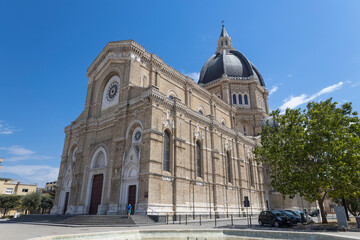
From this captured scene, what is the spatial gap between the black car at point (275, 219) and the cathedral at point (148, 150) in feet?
24.4

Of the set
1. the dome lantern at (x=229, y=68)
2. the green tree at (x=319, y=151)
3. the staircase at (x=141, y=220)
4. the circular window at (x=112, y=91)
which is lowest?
the staircase at (x=141, y=220)

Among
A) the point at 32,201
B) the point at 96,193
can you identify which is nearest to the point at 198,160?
the point at 96,193

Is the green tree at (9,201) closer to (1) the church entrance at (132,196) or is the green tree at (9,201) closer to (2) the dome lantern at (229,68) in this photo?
(1) the church entrance at (132,196)

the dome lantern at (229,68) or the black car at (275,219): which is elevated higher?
the dome lantern at (229,68)

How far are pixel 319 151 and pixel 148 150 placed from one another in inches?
550

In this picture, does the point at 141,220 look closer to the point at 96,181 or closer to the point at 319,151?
the point at 96,181

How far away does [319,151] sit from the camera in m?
18.2

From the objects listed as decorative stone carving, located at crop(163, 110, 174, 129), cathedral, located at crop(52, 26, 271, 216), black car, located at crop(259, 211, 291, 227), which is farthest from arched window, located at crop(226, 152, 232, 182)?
black car, located at crop(259, 211, 291, 227)

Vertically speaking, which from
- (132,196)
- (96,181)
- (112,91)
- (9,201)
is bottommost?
(132,196)

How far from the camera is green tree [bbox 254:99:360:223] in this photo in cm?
1684

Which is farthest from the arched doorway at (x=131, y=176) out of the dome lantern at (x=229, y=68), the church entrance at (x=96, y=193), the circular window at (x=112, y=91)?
the dome lantern at (x=229, y=68)

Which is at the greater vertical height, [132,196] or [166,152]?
[166,152]

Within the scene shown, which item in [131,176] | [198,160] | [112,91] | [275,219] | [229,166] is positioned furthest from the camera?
[229,166]

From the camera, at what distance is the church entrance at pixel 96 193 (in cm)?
2630
